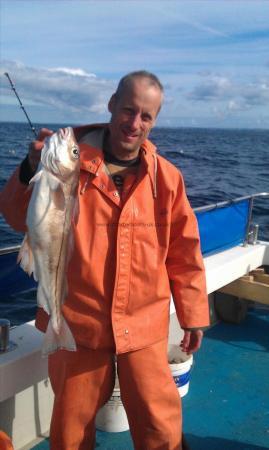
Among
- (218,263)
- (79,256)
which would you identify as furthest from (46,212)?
(218,263)

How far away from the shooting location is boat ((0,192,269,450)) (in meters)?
3.72

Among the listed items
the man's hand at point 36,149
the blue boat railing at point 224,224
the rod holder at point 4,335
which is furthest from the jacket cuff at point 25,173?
the blue boat railing at point 224,224

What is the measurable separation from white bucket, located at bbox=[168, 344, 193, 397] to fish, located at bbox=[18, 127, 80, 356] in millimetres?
1950

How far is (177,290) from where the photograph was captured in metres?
3.34

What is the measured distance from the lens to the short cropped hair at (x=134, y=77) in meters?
2.96

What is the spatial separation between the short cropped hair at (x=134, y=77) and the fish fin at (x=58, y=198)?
2.74 feet

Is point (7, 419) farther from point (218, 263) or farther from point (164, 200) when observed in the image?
point (218, 263)

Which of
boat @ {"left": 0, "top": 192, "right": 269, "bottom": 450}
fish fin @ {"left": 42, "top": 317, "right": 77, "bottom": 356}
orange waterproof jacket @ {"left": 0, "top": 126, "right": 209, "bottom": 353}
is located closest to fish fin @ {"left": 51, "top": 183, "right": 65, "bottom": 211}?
orange waterproof jacket @ {"left": 0, "top": 126, "right": 209, "bottom": 353}

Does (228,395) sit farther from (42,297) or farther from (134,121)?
(134,121)

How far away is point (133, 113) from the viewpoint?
9.62 ft

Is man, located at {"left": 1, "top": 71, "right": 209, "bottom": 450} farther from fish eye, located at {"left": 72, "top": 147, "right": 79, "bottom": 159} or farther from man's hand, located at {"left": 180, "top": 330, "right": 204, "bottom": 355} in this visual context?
fish eye, located at {"left": 72, "top": 147, "right": 79, "bottom": 159}

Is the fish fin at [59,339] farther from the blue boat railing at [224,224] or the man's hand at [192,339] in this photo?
the blue boat railing at [224,224]

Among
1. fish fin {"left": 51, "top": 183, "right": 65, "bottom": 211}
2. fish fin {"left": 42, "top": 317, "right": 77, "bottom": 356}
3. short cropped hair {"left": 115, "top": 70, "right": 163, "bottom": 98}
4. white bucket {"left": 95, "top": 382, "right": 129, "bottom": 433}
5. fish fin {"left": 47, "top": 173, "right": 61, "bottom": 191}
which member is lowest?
white bucket {"left": 95, "top": 382, "right": 129, "bottom": 433}

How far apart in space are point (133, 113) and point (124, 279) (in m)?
0.96
